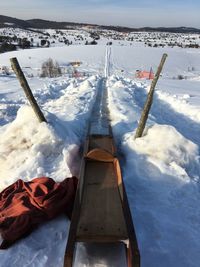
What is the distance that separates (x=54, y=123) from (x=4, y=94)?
9.68 meters

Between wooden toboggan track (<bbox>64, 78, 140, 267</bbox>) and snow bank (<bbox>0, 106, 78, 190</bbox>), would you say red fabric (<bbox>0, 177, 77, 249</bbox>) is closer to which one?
wooden toboggan track (<bbox>64, 78, 140, 267</bbox>)

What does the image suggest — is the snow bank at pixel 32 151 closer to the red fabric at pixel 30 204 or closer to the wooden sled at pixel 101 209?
the wooden sled at pixel 101 209

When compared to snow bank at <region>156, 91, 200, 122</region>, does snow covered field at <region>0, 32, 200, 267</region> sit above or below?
above

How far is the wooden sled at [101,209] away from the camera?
14.8 ft

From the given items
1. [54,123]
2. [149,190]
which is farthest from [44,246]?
[54,123]

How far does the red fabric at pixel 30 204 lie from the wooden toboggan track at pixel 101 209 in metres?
0.28

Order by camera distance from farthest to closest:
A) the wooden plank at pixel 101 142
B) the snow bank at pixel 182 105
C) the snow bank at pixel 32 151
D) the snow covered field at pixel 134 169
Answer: the snow bank at pixel 182 105 < the wooden plank at pixel 101 142 < the snow bank at pixel 32 151 < the snow covered field at pixel 134 169

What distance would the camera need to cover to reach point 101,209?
551cm

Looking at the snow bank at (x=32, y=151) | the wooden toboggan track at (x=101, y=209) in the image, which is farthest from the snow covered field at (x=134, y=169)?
the wooden toboggan track at (x=101, y=209)

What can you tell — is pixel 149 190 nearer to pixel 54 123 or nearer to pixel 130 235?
pixel 130 235

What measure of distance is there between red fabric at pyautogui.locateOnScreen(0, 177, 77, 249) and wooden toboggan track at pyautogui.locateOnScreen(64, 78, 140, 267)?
0.28m

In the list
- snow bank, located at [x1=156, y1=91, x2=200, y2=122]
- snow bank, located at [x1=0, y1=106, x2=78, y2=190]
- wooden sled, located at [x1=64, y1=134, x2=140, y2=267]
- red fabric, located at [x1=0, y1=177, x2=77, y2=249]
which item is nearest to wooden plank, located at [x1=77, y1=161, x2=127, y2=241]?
wooden sled, located at [x1=64, y1=134, x2=140, y2=267]

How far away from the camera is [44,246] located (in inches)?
203

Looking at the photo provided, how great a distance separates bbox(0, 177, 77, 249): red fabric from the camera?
207 inches
